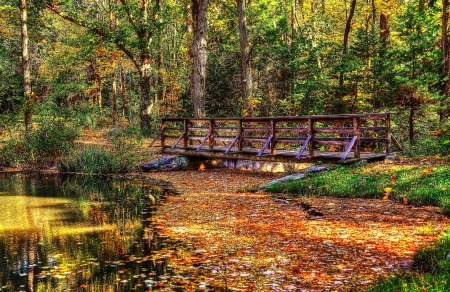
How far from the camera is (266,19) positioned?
25.3 m

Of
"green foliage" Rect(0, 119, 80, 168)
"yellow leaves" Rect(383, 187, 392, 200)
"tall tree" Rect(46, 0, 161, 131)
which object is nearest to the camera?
"yellow leaves" Rect(383, 187, 392, 200)

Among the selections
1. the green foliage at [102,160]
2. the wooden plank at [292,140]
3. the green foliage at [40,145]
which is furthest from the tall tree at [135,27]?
the wooden plank at [292,140]

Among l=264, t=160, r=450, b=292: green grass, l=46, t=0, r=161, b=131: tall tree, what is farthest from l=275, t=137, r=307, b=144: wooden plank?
l=46, t=0, r=161, b=131: tall tree

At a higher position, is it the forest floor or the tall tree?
the tall tree

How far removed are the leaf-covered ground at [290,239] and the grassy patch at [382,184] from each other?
43 centimetres

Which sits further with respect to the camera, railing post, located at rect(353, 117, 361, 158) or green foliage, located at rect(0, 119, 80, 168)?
green foliage, located at rect(0, 119, 80, 168)

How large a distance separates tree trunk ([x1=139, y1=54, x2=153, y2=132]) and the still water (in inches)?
543

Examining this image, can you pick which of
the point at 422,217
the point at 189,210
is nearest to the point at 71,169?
the point at 189,210

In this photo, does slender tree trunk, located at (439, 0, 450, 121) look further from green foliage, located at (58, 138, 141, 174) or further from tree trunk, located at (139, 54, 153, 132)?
tree trunk, located at (139, 54, 153, 132)

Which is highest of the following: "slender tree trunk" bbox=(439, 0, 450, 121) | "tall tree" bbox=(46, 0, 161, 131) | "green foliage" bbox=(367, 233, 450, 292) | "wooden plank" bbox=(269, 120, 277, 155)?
"tall tree" bbox=(46, 0, 161, 131)

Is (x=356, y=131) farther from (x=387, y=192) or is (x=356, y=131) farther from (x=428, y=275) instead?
(x=428, y=275)

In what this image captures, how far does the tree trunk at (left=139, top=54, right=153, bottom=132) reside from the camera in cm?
2614

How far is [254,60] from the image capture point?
1099 inches

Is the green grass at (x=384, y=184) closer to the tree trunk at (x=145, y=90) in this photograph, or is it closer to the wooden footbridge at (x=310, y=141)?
the wooden footbridge at (x=310, y=141)
